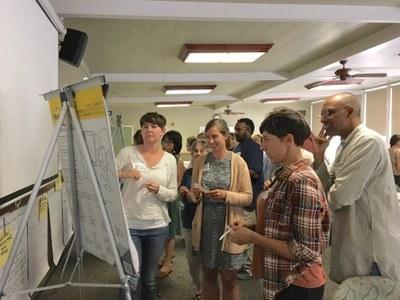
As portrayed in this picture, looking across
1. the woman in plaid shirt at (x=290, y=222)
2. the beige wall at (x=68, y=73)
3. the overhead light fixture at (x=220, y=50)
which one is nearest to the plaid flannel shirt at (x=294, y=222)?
the woman in plaid shirt at (x=290, y=222)

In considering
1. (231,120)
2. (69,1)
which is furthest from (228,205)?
(231,120)

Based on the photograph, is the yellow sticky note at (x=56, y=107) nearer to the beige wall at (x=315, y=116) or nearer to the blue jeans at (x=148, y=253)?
the blue jeans at (x=148, y=253)

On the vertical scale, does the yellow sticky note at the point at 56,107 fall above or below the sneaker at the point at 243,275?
above

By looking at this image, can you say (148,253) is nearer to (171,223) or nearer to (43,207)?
(43,207)

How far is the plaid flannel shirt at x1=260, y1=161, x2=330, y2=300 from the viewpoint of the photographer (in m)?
1.37

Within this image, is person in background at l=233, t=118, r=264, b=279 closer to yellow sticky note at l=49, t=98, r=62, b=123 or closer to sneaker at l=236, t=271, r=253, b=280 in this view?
sneaker at l=236, t=271, r=253, b=280

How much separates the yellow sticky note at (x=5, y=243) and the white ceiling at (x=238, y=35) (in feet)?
6.49

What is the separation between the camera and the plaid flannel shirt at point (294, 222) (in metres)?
1.37

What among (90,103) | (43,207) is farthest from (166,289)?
(90,103)

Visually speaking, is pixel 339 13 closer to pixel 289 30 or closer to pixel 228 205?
pixel 289 30

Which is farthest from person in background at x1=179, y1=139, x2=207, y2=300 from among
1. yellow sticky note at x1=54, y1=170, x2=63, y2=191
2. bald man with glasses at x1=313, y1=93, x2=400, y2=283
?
bald man with glasses at x1=313, y1=93, x2=400, y2=283

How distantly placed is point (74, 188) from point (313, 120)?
10840mm

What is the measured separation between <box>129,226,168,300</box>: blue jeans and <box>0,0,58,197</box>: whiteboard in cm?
70

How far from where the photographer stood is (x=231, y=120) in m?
12.0
